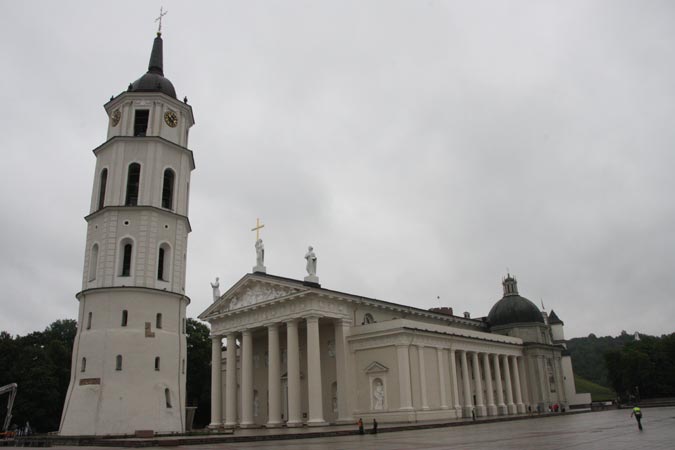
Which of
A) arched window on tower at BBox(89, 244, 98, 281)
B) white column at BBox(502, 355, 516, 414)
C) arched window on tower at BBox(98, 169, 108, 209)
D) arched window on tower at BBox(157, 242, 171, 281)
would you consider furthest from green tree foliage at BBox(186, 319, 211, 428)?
white column at BBox(502, 355, 516, 414)

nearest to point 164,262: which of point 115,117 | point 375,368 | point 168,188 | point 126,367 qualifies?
point 168,188

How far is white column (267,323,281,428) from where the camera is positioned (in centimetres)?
4034

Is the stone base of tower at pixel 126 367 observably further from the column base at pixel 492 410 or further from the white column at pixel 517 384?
the white column at pixel 517 384

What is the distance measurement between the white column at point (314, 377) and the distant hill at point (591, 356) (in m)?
85.5

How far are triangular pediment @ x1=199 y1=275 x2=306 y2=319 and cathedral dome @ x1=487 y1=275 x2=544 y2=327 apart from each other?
32661 mm

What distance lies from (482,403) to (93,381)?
32.2 meters

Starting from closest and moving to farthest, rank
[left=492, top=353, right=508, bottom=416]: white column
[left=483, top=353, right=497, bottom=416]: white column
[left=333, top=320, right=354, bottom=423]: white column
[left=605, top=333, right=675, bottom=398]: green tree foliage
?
[left=333, top=320, right=354, bottom=423]: white column, [left=483, top=353, right=497, bottom=416]: white column, [left=492, top=353, right=508, bottom=416]: white column, [left=605, top=333, right=675, bottom=398]: green tree foliage

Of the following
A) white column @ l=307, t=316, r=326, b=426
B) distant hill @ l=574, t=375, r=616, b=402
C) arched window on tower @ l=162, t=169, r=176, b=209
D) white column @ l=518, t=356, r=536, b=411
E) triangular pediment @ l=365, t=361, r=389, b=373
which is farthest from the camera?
distant hill @ l=574, t=375, r=616, b=402

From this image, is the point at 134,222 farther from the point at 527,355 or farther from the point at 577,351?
the point at 577,351

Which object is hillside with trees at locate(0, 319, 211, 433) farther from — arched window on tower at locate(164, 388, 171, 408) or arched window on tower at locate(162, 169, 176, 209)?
arched window on tower at locate(162, 169, 176, 209)

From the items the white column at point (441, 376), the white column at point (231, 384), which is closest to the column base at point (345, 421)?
the white column at point (441, 376)

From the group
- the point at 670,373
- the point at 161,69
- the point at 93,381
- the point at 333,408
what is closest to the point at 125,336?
the point at 93,381

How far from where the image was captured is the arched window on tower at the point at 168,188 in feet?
121

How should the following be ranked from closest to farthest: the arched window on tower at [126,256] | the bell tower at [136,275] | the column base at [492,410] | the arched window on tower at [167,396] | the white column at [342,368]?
the bell tower at [136,275] < the arched window on tower at [167,396] < the arched window on tower at [126,256] < the white column at [342,368] < the column base at [492,410]
